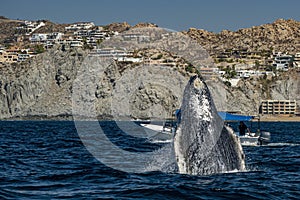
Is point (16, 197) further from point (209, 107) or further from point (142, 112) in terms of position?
point (142, 112)

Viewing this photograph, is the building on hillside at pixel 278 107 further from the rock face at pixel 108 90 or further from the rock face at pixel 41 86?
the rock face at pixel 41 86

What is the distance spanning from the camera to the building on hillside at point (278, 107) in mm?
162500

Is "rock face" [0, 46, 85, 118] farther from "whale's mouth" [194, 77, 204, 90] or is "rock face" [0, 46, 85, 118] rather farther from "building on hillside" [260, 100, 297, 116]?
"whale's mouth" [194, 77, 204, 90]

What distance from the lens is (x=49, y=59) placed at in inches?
6407

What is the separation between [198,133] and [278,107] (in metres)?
154

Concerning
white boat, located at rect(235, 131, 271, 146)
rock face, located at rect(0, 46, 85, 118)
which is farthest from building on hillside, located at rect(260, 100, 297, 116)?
white boat, located at rect(235, 131, 271, 146)

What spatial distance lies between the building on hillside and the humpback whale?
152m

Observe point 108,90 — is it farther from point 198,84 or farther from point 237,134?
point 198,84

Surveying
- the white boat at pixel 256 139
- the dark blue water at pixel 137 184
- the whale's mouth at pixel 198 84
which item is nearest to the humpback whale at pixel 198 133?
the whale's mouth at pixel 198 84

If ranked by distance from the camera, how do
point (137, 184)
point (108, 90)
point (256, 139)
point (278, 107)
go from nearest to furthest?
1. point (137, 184)
2. point (256, 139)
3. point (108, 90)
4. point (278, 107)

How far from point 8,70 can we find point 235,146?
525 feet

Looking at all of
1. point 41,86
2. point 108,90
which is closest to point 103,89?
point 108,90

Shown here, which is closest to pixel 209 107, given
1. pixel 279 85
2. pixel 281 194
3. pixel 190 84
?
pixel 190 84

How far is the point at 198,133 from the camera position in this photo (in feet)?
40.5
